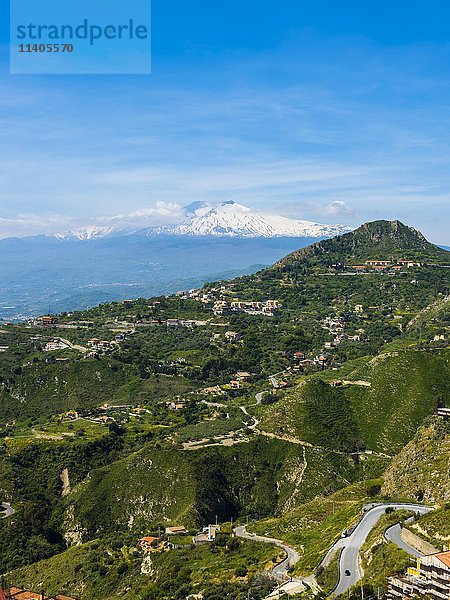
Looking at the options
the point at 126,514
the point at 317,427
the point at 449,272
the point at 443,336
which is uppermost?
the point at 449,272

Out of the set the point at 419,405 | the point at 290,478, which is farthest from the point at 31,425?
the point at 419,405

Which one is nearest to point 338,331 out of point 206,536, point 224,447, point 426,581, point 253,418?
point 253,418

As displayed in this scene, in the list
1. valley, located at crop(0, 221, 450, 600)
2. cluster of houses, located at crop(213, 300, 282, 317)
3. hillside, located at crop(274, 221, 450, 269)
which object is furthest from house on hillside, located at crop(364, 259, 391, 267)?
cluster of houses, located at crop(213, 300, 282, 317)

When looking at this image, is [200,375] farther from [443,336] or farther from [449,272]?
[449,272]

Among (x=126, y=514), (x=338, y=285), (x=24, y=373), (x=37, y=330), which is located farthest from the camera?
(x=338, y=285)

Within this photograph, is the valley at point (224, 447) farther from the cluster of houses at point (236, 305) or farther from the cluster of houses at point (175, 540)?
the cluster of houses at point (236, 305)

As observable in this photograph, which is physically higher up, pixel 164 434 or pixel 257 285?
pixel 257 285

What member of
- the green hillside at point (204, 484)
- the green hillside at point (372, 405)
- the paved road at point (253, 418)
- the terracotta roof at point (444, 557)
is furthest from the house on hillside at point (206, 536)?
the paved road at point (253, 418)
